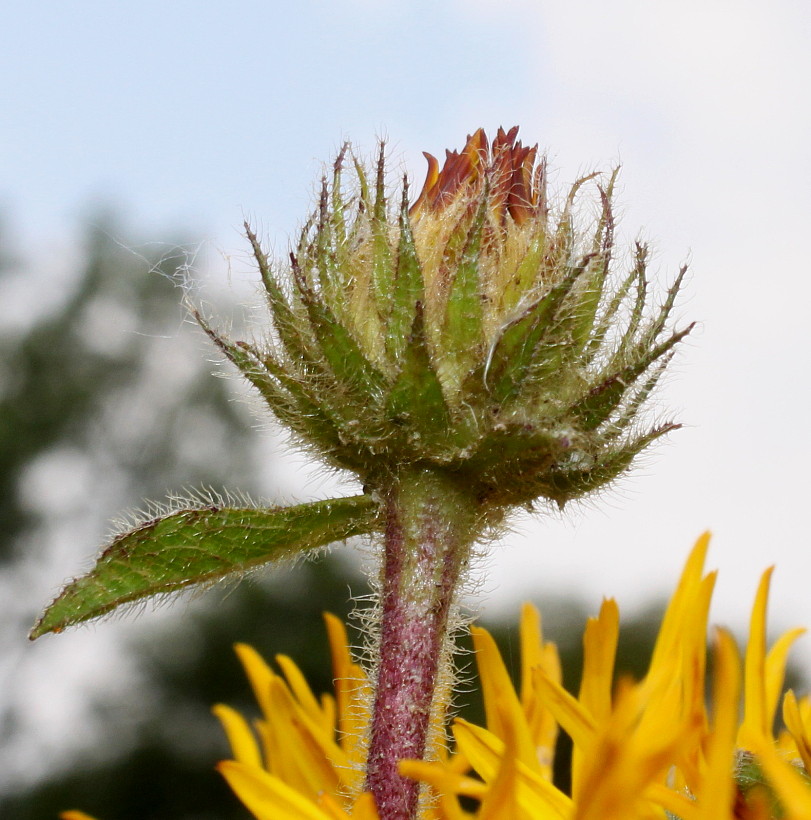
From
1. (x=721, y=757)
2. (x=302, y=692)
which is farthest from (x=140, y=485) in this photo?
(x=721, y=757)

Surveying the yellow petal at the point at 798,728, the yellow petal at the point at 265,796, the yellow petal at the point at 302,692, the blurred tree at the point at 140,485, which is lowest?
the yellow petal at the point at 798,728

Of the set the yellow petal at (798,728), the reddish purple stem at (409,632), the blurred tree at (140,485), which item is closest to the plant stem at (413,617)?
the reddish purple stem at (409,632)

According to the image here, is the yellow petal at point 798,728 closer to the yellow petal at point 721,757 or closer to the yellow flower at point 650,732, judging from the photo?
the yellow flower at point 650,732

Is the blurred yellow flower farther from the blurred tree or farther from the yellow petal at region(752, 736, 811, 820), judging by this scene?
the blurred tree

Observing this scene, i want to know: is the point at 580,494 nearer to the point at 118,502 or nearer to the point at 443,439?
the point at 443,439

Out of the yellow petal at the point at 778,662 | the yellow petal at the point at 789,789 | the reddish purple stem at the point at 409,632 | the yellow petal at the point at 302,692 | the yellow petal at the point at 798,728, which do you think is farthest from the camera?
the yellow petal at the point at 302,692

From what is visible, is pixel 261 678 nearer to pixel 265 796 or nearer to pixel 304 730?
pixel 304 730

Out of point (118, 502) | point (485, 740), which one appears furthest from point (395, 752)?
point (118, 502)
